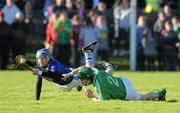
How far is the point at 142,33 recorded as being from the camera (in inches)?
1165

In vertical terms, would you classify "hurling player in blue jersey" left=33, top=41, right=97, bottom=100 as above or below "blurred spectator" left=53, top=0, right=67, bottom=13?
below

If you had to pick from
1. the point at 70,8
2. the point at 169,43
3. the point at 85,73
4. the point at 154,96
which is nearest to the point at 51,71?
the point at 85,73

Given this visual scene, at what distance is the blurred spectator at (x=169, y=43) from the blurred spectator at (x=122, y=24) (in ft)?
6.73

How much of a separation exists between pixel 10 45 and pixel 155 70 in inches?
234

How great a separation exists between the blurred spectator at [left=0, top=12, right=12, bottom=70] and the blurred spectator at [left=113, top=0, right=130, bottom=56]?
16.0 ft

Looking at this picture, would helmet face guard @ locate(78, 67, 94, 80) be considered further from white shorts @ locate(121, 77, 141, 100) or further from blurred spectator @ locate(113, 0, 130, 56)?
blurred spectator @ locate(113, 0, 130, 56)

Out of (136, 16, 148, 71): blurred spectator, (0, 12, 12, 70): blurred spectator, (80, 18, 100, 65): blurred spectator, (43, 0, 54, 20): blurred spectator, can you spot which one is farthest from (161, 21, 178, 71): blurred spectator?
(0, 12, 12, 70): blurred spectator

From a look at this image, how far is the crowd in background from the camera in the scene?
28.7m

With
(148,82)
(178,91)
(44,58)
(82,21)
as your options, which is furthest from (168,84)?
(82,21)

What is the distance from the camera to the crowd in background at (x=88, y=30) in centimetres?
2869

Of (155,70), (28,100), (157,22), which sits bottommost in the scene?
(28,100)

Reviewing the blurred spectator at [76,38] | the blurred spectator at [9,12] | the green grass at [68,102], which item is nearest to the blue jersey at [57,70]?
the green grass at [68,102]

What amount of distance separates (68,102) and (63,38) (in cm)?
1302

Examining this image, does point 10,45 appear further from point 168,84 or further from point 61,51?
point 168,84
